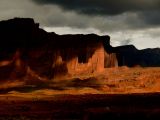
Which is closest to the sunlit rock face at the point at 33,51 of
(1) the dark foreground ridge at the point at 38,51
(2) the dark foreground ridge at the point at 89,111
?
(1) the dark foreground ridge at the point at 38,51

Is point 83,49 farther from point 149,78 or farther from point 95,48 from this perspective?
point 149,78

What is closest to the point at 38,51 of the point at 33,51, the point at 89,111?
the point at 33,51

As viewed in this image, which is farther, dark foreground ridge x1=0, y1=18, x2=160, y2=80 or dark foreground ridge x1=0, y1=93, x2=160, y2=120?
dark foreground ridge x1=0, y1=18, x2=160, y2=80

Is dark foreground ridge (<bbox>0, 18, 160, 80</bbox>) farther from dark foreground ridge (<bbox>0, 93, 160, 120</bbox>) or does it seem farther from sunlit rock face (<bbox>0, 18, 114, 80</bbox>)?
dark foreground ridge (<bbox>0, 93, 160, 120</bbox>)

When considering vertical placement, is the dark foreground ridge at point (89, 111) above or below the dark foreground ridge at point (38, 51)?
below

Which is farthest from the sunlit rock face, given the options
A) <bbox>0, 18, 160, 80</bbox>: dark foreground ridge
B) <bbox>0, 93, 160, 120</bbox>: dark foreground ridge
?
<bbox>0, 93, 160, 120</bbox>: dark foreground ridge

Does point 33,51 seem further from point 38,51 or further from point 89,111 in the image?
point 89,111

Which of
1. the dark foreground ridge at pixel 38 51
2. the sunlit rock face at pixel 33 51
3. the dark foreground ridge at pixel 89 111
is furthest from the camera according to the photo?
the dark foreground ridge at pixel 38 51

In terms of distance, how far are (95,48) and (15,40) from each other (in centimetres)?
3900

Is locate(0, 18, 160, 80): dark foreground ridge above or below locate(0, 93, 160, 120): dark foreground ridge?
above

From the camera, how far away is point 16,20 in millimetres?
124875

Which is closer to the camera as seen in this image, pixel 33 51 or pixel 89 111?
pixel 89 111

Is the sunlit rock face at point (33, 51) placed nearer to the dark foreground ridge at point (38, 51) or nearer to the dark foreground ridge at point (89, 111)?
the dark foreground ridge at point (38, 51)

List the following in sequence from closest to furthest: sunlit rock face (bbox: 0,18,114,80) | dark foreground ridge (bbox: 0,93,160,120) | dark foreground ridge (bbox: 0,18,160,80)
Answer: dark foreground ridge (bbox: 0,93,160,120)
sunlit rock face (bbox: 0,18,114,80)
dark foreground ridge (bbox: 0,18,160,80)
